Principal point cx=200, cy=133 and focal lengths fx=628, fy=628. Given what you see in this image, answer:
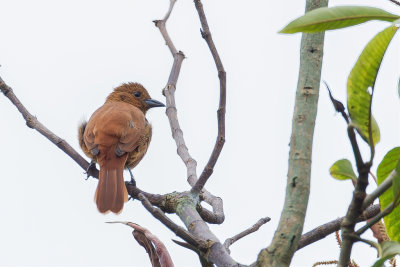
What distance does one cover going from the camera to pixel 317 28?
129cm

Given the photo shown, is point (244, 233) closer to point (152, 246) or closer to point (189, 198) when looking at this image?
point (189, 198)

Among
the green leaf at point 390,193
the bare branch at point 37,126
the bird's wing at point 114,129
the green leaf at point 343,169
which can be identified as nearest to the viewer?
the green leaf at point 343,169

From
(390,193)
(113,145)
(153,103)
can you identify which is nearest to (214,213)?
(390,193)

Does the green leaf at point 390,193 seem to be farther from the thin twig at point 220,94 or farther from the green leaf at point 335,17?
the thin twig at point 220,94

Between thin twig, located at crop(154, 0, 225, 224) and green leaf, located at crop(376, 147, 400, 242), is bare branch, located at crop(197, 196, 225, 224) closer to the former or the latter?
thin twig, located at crop(154, 0, 225, 224)

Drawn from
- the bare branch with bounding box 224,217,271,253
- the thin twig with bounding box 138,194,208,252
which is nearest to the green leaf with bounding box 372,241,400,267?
the thin twig with bounding box 138,194,208,252

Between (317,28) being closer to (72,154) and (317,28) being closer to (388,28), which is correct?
(388,28)

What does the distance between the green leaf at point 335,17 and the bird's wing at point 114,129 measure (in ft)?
Result: 14.0

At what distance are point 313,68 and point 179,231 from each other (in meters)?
0.57

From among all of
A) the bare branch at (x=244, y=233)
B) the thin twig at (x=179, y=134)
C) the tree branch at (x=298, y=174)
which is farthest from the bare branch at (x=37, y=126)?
the tree branch at (x=298, y=174)

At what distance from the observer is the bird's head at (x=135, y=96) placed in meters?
7.46

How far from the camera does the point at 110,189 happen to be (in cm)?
493

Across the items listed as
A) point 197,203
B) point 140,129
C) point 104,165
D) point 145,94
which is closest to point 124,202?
point 104,165

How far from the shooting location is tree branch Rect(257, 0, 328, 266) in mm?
1275
